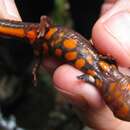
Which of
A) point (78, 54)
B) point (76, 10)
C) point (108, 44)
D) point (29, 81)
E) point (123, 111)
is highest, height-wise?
point (108, 44)

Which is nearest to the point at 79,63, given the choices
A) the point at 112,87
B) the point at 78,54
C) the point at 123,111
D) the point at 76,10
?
the point at 78,54

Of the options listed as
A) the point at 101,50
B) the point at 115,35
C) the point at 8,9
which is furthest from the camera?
the point at 8,9

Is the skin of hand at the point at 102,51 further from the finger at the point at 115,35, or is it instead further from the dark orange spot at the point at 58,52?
the dark orange spot at the point at 58,52

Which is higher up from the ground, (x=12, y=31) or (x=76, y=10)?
(x=12, y=31)

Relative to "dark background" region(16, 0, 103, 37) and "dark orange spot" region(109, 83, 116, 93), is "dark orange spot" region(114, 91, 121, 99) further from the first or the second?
"dark background" region(16, 0, 103, 37)

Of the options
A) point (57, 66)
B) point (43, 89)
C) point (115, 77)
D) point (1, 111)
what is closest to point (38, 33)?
point (57, 66)

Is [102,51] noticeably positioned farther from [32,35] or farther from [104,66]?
[32,35]

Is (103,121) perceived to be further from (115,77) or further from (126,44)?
(126,44)

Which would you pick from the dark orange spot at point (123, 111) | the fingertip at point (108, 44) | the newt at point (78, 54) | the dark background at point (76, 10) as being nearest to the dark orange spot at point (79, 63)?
the newt at point (78, 54)
